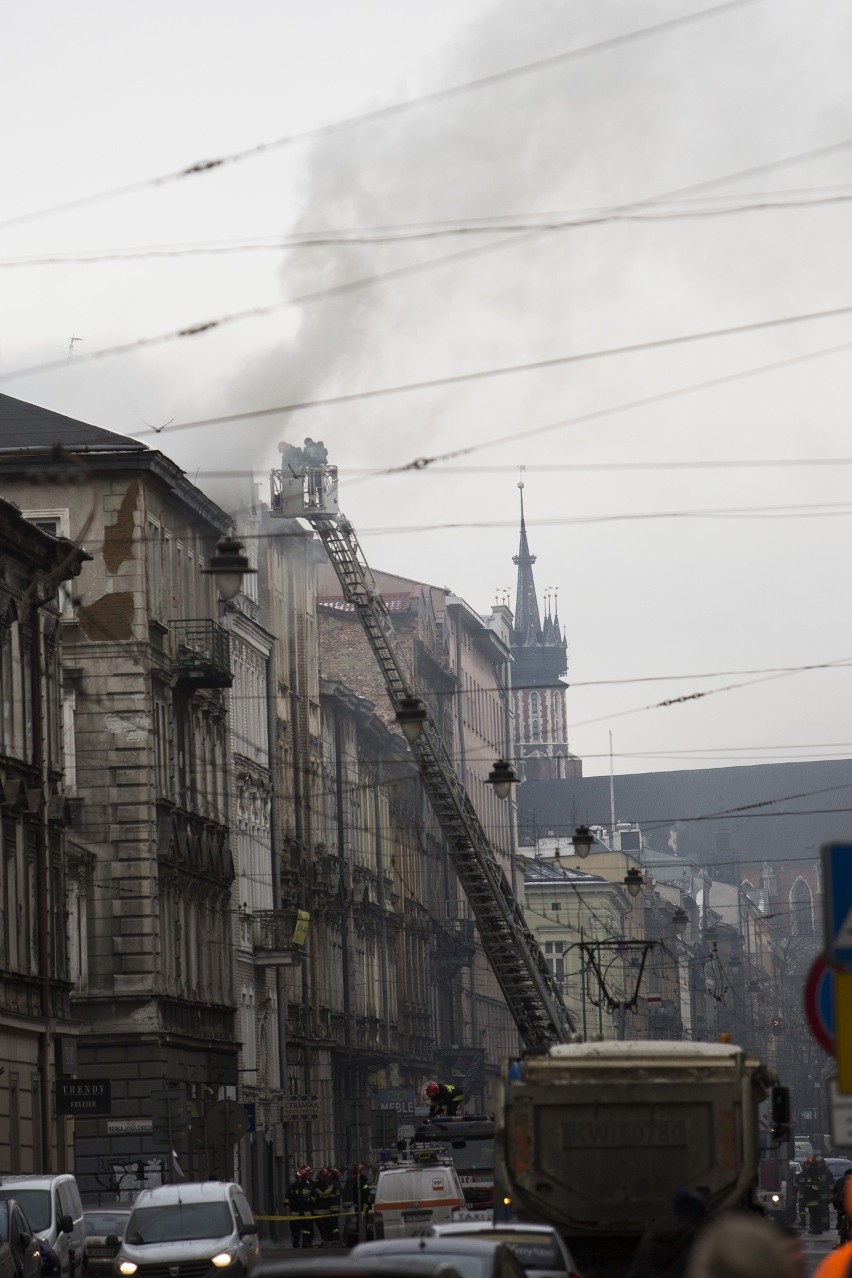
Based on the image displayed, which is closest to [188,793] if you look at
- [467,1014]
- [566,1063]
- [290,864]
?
[290,864]

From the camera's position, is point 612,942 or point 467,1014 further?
point 467,1014

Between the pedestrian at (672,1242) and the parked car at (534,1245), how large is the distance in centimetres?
468

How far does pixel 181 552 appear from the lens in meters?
60.3

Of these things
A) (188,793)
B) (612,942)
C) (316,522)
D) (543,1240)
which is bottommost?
(543,1240)

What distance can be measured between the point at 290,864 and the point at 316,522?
2164 cm

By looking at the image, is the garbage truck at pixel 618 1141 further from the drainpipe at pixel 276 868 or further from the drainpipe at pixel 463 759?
the drainpipe at pixel 463 759

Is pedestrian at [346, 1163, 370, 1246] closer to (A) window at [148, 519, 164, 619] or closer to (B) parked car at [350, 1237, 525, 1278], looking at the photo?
(A) window at [148, 519, 164, 619]

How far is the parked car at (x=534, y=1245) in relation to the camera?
1766cm

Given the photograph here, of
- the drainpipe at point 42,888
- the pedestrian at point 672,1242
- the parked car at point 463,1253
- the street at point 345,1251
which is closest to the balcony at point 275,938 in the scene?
the street at point 345,1251

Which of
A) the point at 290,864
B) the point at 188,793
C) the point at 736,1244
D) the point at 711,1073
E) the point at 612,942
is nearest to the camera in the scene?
the point at 736,1244

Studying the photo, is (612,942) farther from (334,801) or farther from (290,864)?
(334,801)

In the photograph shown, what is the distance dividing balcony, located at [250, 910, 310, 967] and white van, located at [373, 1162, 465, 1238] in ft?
96.2

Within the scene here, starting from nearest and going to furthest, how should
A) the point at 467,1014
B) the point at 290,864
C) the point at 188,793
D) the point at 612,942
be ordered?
the point at 612,942 → the point at 188,793 → the point at 290,864 → the point at 467,1014

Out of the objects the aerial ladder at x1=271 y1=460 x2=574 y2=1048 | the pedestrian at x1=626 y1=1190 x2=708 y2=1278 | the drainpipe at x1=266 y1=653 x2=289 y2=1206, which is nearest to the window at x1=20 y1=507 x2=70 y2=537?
the aerial ladder at x1=271 y1=460 x2=574 y2=1048
